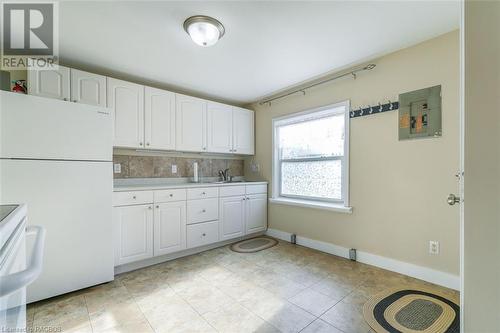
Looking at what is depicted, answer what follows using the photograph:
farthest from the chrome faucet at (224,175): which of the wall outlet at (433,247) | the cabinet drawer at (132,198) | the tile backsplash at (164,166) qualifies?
the wall outlet at (433,247)

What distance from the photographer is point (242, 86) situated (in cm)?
331

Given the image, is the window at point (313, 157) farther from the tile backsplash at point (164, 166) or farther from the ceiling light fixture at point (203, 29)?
the ceiling light fixture at point (203, 29)

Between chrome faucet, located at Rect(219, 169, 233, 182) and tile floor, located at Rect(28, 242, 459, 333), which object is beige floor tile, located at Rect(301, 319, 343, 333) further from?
chrome faucet, located at Rect(219, 169, 233, 182)

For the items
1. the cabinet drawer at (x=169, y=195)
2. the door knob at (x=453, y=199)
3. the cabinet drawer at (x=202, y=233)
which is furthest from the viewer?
the cabinet drawer at (x=202, y=233)

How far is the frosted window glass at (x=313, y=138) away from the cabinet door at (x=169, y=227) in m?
1.81

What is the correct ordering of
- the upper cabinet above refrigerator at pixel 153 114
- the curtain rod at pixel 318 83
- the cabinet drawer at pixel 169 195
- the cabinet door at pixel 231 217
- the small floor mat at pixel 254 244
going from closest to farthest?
1. the upper cabinet above refrigerator at pixel 153 114
2. the curtain rod at pixel 318 83
3. the cabinet drawer at pixel 169 195
4. the small floor mat at pixel 254 244
5. the cabinet door at pixel 231 217

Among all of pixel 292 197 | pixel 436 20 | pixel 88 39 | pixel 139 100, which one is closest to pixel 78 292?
pixel 139 100

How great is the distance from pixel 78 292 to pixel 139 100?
209 centimetres

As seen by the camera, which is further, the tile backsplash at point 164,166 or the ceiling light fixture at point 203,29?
A: the tile backsplash at point 164,166

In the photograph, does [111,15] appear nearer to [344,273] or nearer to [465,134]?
[465,134]

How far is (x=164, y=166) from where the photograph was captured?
336 cm

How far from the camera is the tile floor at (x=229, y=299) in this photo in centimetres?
164

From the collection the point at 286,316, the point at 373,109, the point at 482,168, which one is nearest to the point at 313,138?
the point at 373,109

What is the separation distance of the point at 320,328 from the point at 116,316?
1.49m
